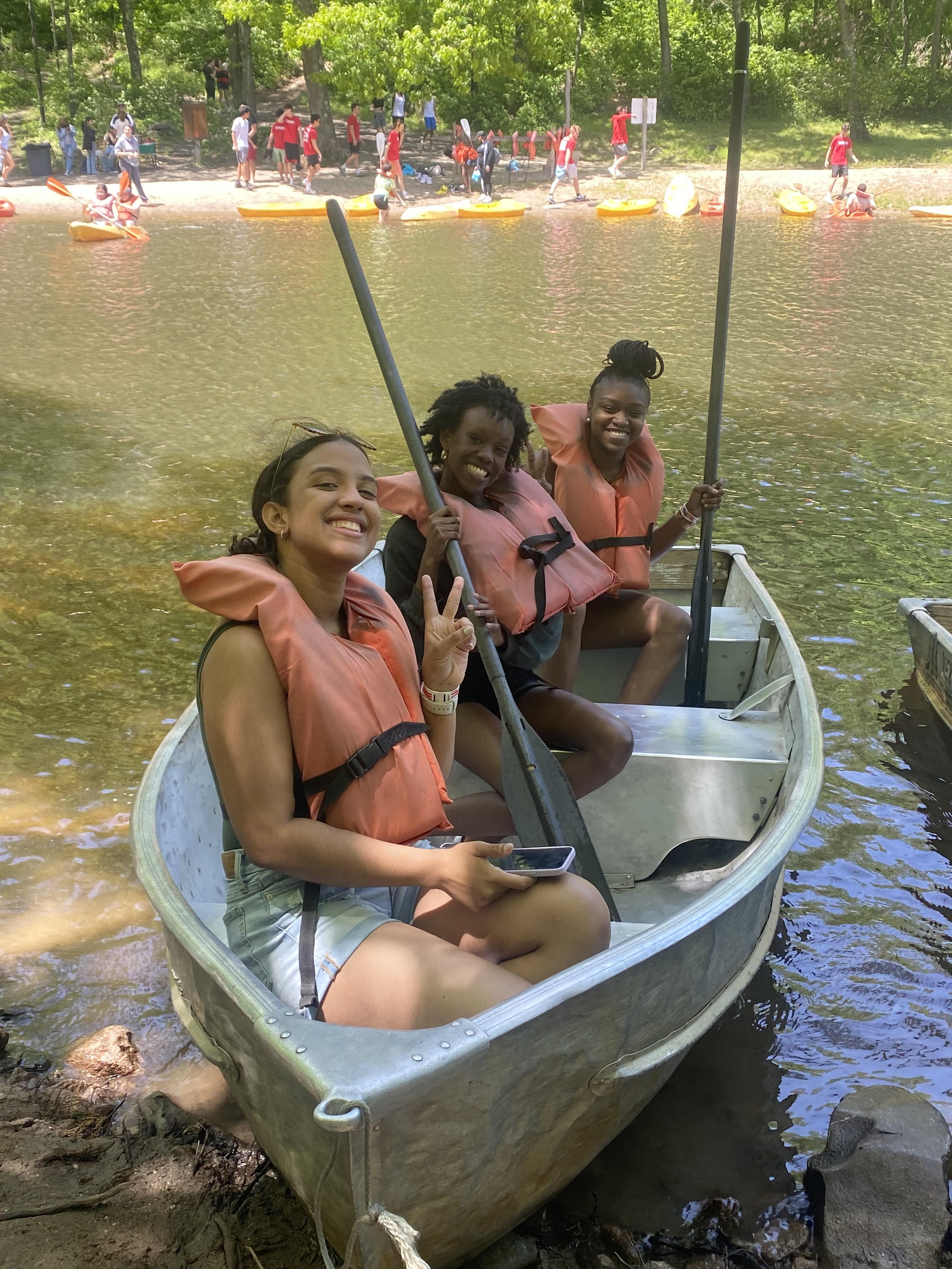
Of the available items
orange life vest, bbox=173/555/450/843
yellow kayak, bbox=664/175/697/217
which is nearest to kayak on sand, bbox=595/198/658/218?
yellow kayak, bbox=664/175/697/217

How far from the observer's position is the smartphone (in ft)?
7.36

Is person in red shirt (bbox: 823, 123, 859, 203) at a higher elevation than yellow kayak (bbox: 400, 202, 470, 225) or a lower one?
higher

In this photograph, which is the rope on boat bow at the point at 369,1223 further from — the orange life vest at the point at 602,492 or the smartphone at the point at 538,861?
the orange life vest at the point at 602,492

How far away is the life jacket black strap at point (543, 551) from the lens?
→ 3348 millimetres

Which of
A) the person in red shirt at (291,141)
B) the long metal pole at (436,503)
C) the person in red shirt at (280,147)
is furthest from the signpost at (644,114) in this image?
the long metal pole at (436,503)

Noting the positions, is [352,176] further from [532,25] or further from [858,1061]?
[858,1061]

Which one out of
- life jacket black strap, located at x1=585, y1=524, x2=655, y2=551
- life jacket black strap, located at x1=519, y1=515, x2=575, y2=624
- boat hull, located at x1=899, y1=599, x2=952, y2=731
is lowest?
boat hull, located at x1=899, y1=599, x2=952, y2=731

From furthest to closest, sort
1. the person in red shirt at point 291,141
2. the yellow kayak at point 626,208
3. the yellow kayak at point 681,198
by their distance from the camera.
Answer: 1. the person in red shirt at point 291,141
2. the yellow kayak at point 681,198
3. the yellow kayak at point 626,208

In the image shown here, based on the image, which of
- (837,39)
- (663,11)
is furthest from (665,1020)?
(837,39)

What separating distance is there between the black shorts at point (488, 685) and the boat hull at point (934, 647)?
1857 millimetres

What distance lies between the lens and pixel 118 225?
60.6 ft

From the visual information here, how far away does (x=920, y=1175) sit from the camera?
246 cm

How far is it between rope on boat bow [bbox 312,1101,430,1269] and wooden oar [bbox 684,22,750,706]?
2447mm

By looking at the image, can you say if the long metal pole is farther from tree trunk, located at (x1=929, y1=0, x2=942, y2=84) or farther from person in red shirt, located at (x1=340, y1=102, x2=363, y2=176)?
tree trunk, located at (x1=929, y1=0, x2=942, y2=84)
